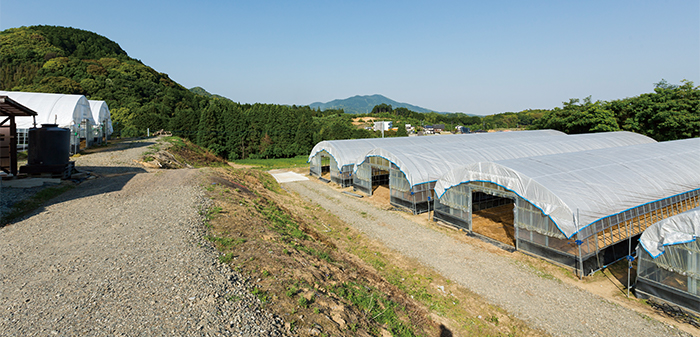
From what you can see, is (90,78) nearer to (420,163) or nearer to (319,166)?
(319,166)

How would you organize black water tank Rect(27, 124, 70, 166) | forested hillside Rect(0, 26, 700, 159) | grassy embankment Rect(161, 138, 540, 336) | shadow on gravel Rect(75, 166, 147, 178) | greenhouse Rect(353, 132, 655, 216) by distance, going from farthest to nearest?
forested hillside Rect(0, 26, 700, 159) → shadow on gravel Rect(75, 166, 147, 178) → greenhouse Rect(353, 132, 655, 216) → black water tank Rect(27, 124, 70, 166) → grassy embankment Rect(161, 138, 540, 336)

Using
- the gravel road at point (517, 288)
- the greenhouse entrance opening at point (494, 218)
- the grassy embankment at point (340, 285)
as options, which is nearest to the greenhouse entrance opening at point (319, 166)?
the gravel road at point (517, 288)

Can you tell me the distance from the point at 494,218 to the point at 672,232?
335 inches

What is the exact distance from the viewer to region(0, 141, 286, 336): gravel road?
5.55 m

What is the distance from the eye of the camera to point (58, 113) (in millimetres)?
25734

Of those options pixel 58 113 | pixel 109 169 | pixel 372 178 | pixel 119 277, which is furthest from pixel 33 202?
pixel 58 113

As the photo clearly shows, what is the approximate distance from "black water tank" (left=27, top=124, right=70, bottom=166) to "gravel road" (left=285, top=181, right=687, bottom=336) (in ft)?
49.3

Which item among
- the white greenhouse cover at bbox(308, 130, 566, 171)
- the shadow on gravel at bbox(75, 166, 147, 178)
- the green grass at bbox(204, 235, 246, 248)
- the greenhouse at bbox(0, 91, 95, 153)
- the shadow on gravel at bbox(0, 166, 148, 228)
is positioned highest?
the greenhouse at bbox(0, 91, 95, 153)

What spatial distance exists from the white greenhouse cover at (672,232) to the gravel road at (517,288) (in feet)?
6.20

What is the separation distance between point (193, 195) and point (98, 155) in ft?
56.7

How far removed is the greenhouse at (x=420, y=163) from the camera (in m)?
18.3

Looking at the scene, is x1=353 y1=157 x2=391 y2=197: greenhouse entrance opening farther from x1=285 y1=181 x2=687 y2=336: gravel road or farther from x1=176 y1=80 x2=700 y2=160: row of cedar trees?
x1=176 y1=80 x2=700 y2=160: row of cedar trees

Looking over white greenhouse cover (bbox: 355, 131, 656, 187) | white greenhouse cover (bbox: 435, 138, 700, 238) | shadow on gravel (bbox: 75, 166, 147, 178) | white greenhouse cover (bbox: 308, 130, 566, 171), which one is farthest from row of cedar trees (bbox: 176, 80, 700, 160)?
shadow on gravel (bbox: 75, 166, 147, 178)

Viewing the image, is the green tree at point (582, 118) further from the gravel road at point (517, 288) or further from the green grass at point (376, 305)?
the green grass at point (376, 305)
